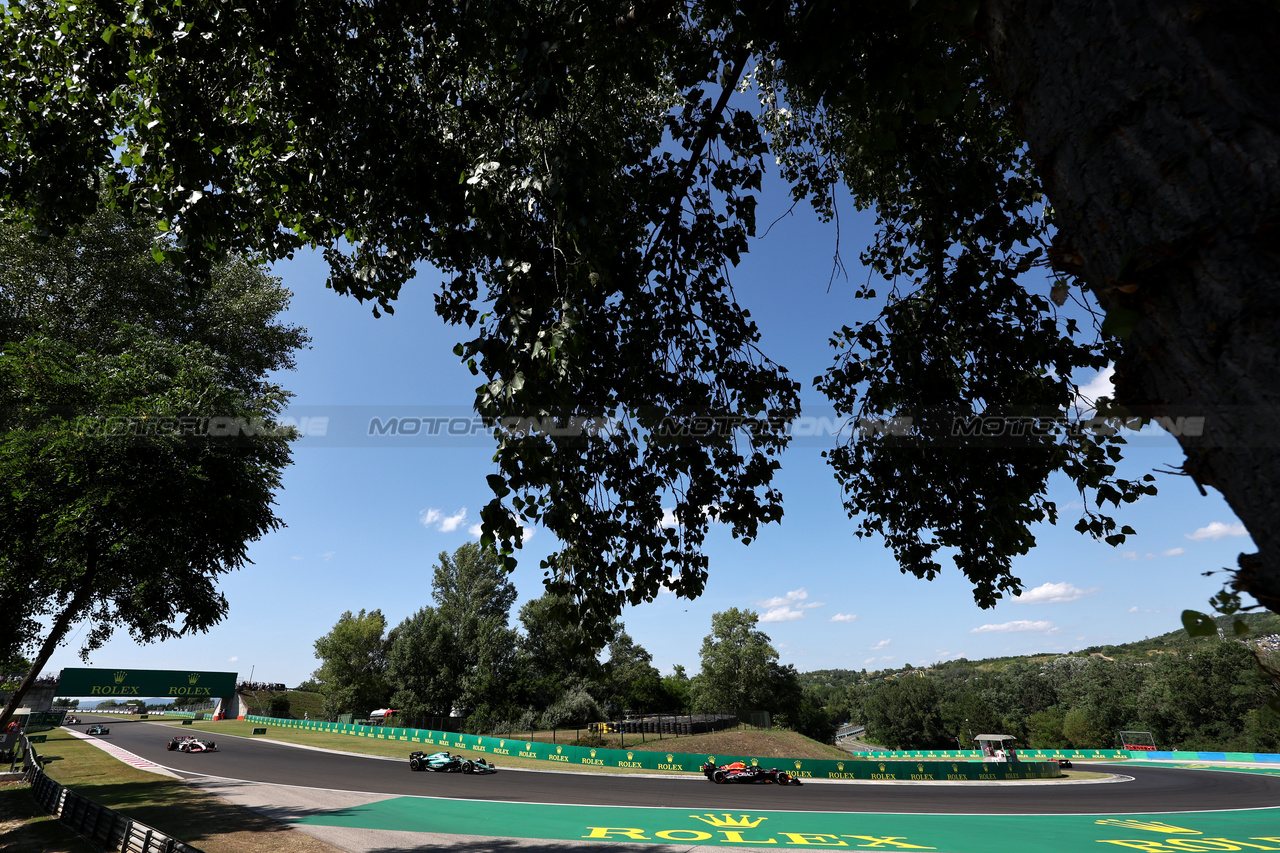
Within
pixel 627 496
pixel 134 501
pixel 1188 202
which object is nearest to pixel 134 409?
pixel 134 501

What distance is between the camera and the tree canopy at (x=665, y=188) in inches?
65.4

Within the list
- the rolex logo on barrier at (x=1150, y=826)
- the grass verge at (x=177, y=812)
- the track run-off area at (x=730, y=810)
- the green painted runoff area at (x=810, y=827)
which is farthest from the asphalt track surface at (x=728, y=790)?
the grass verge at (x=177, y=812)

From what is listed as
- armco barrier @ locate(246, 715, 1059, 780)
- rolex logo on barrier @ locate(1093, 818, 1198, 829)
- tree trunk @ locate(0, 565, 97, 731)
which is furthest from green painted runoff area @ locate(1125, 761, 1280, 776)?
tree trunk @ locate(0, 565, 97, 731)

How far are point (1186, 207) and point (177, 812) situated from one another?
2327cm

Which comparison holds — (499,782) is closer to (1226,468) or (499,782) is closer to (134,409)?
(134,409)

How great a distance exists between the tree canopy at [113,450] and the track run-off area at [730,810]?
762 cm

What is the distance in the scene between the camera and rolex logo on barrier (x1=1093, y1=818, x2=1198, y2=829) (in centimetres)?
1688

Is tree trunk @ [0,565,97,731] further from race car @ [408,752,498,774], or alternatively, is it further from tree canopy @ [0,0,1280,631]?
race car @ [408,752,498,774]

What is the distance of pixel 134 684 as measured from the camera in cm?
3797

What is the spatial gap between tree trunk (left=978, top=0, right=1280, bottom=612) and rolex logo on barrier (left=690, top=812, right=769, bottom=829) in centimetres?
1769

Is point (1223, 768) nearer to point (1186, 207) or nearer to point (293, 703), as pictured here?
point (1186, 207)

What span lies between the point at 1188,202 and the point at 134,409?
1798 cm

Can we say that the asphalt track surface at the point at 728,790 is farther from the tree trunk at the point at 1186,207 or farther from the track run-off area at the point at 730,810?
the tree trunk at the point at 1186,207

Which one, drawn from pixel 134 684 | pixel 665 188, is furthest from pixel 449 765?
pixel 665 188
